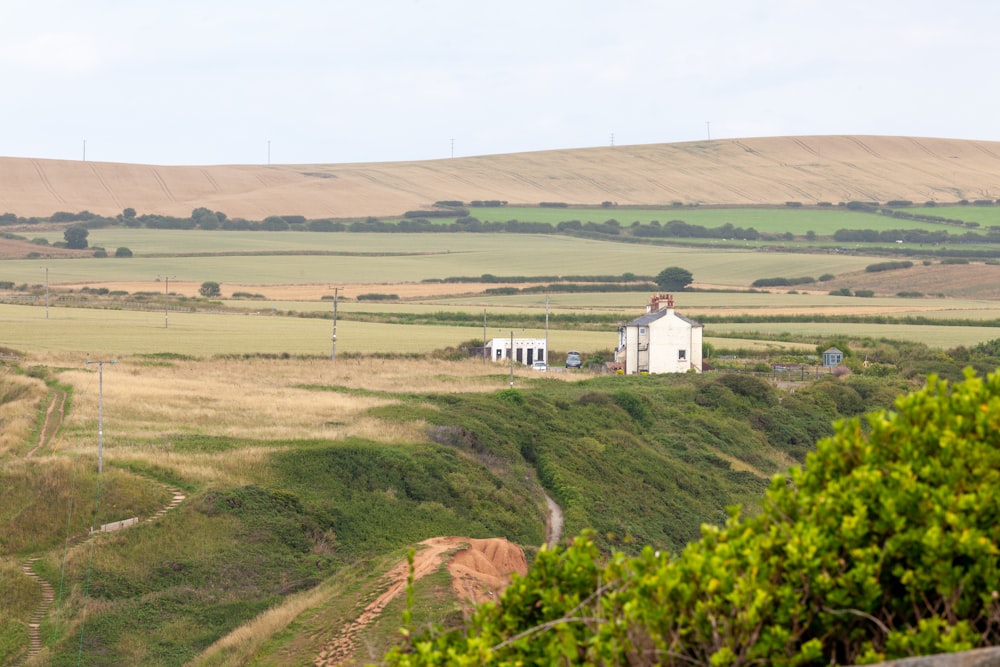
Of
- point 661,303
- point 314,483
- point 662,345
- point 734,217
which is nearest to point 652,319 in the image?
point 662,345

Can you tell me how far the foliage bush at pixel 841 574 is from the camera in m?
9.16

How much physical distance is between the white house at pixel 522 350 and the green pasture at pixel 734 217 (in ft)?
326

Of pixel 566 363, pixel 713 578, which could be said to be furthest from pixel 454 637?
pixel 566 363

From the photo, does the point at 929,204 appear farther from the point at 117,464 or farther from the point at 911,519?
the point at 911,519

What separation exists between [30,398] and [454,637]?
40.6 meters

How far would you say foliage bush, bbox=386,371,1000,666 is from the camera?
9.16 metres

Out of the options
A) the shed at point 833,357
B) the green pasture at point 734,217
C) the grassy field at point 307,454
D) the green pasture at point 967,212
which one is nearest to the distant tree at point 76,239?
the grassy field at point 307,454

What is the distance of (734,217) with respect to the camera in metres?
183

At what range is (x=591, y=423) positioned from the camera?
5541 cm

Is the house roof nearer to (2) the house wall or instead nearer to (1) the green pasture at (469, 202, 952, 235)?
(2) the house wall

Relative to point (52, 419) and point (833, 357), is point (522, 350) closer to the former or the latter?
point (833, 357)

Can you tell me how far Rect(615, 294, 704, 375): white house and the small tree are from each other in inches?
1884

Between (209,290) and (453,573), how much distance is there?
9166cm

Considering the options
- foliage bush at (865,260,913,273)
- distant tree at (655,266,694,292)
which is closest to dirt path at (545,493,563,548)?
distant tree at (655,266,694,292)
